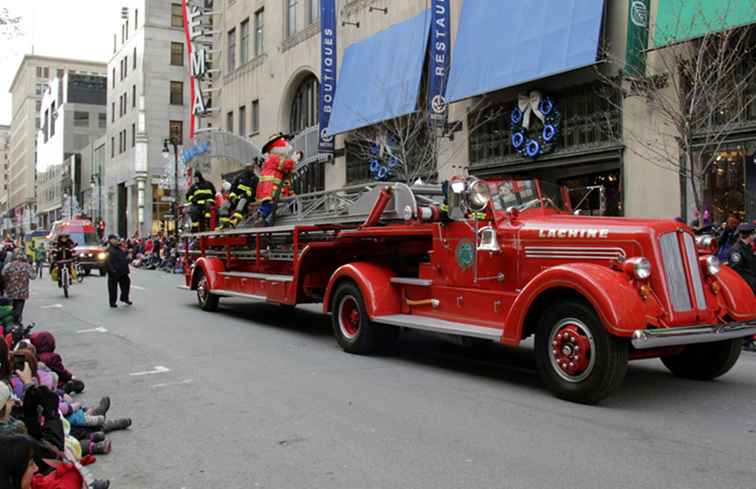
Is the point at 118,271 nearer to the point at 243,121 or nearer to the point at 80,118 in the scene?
the point at 243,121

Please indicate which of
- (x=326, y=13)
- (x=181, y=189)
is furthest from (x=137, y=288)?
(x=181, y=189)

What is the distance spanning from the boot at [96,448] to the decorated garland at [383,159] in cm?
1664

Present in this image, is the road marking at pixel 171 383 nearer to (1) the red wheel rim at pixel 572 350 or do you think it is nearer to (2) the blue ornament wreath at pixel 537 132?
(1) the red wheel rim at pixel 572 350

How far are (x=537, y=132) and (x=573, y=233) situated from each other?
11.8 m

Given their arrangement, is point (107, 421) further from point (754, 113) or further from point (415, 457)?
point (754, 113)

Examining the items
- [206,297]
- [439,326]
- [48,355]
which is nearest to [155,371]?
[48,355]

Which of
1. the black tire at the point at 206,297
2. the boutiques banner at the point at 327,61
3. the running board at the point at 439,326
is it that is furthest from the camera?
the boutiques banner at the point at 327,61

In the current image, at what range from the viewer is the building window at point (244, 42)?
118ft

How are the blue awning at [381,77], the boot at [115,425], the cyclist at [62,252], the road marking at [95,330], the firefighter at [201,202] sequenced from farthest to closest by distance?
the blue awning at [381,77], the cyclist at [62,252], the firefighter at [201,202], the road marking at [95,330], the boot at [115,425]

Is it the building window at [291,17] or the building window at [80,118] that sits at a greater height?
the building window at [80,118]

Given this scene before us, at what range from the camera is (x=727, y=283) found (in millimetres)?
6867

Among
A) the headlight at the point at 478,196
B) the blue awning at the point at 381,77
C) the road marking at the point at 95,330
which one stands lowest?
the road marking at the point at 95,330

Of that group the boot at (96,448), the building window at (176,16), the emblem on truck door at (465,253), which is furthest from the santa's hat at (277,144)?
the building window at (176,16)

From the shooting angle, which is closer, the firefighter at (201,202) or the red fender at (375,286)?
the red fender at (375,286)
